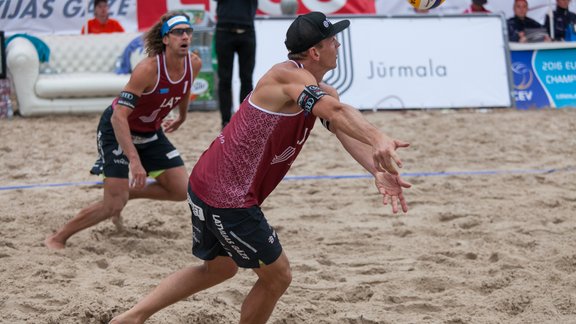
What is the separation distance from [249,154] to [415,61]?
714 cm

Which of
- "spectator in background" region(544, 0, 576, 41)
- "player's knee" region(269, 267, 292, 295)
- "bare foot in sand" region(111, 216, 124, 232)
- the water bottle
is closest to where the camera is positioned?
"player's knee" region(269, 267, 292, 295)

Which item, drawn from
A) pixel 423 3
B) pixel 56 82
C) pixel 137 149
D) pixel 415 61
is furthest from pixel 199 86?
pixel 423 3

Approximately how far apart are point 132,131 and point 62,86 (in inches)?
179

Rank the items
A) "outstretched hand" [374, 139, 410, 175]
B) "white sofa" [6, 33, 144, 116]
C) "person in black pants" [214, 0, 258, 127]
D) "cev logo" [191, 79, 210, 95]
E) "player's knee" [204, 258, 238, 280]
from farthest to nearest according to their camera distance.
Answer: "cev logo" [191, 79, 210, 95] → "white sofa" [6, 33, 144, 116] → "person in black pants" [214, 0, 258, 127] → "player's knee" [204, 258, 238, 280] → "outstretched hand" [374, 139, 410, 175]

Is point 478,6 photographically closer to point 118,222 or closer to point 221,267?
point 118,222

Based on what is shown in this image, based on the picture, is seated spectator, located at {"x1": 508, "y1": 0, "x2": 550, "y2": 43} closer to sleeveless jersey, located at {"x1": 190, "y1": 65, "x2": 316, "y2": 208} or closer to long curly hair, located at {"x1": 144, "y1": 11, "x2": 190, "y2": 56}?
long curly hair, located at {"x1": 144, "y1": 11, "x2": 190, "y2": 56}


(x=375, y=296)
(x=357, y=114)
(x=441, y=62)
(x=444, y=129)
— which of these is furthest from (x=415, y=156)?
(x=357, y=114)

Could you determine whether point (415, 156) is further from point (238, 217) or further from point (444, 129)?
point (238, 217)

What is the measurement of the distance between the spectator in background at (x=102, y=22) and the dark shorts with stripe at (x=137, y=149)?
5.32 meters

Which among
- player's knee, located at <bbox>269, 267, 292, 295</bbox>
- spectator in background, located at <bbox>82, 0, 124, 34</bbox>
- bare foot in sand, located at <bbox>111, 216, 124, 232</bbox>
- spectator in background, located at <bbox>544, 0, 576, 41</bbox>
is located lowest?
spectator in background, located at <bbox>544, 0, 576, 41</bbox>

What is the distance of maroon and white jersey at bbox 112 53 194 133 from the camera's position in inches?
222

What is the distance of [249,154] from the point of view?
12.4 feet

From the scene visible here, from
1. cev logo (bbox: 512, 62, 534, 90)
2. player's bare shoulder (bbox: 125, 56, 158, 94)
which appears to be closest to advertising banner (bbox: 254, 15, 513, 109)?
cev logo (bbox: 512, 62, 534, 90)

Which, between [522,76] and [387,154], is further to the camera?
[522,76]
